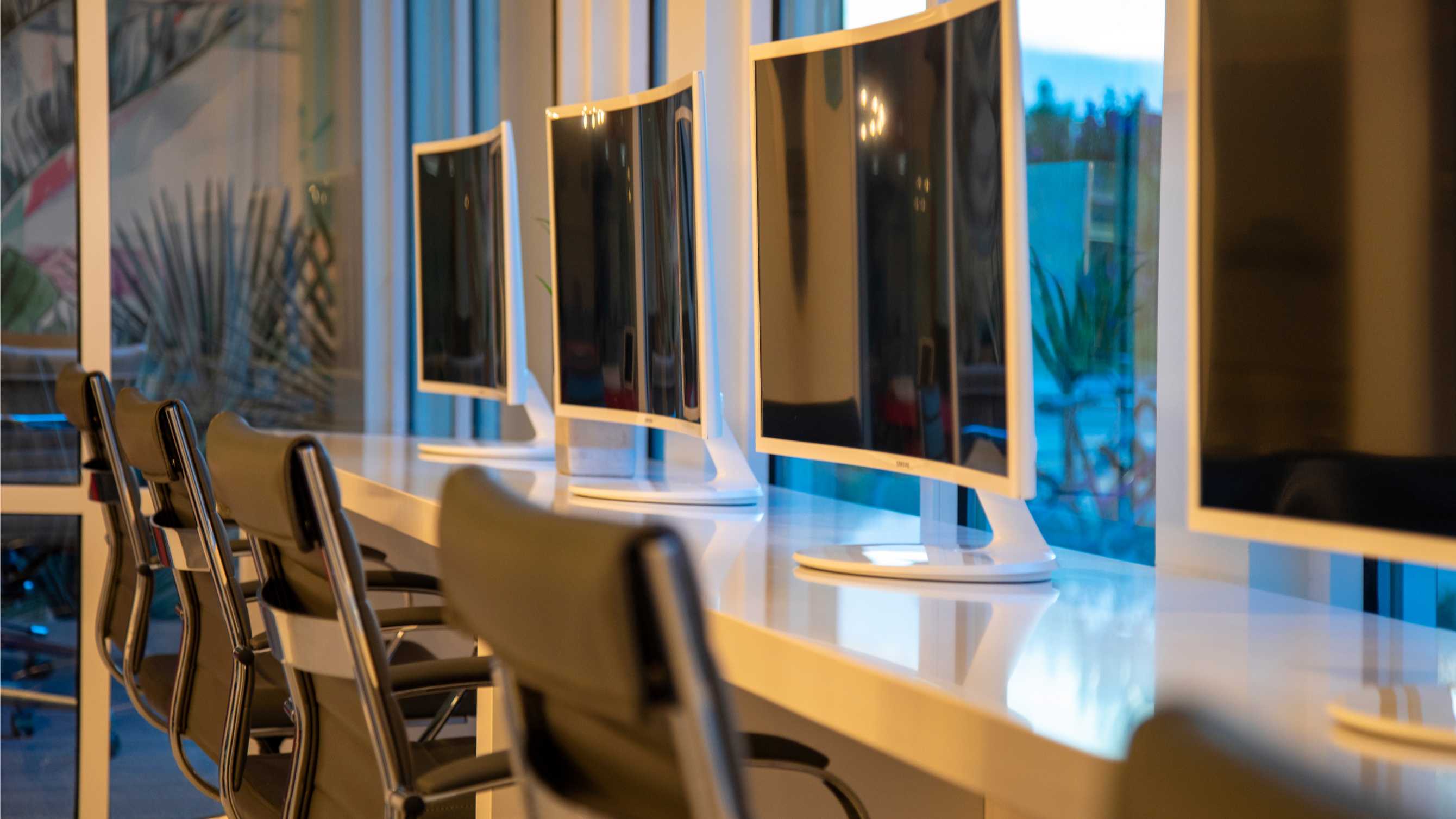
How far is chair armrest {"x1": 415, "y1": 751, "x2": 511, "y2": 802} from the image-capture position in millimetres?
1328

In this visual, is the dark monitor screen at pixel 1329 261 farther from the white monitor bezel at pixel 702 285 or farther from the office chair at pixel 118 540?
the office chair at pixel 118 540

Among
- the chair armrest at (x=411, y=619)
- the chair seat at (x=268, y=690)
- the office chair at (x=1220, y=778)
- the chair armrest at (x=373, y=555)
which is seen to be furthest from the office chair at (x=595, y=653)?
the chair armrest at (x=373, y=555)

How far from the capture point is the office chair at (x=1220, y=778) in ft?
1.49

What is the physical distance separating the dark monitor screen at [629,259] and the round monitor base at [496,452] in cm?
42

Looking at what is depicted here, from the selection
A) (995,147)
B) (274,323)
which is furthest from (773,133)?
(274,323)

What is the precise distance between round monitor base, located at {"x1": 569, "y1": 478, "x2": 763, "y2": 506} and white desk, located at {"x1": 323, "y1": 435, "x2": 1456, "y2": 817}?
1.67 feet

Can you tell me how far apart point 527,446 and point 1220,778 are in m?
2.98

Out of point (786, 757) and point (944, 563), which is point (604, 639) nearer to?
point (786, 757)

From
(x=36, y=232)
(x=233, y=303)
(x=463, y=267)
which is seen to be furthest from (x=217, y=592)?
(x=36, y=232)

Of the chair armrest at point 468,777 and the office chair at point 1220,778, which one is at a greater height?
the office chair at point 1220,778

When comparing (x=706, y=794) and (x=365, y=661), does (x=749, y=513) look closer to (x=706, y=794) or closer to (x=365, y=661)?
(x=365, y=661)

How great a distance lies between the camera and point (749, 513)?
7.74 ft

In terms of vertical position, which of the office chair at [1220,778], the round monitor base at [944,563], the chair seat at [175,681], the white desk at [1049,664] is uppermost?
the office chair at [1220,778]

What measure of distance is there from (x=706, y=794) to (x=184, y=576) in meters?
2.07
